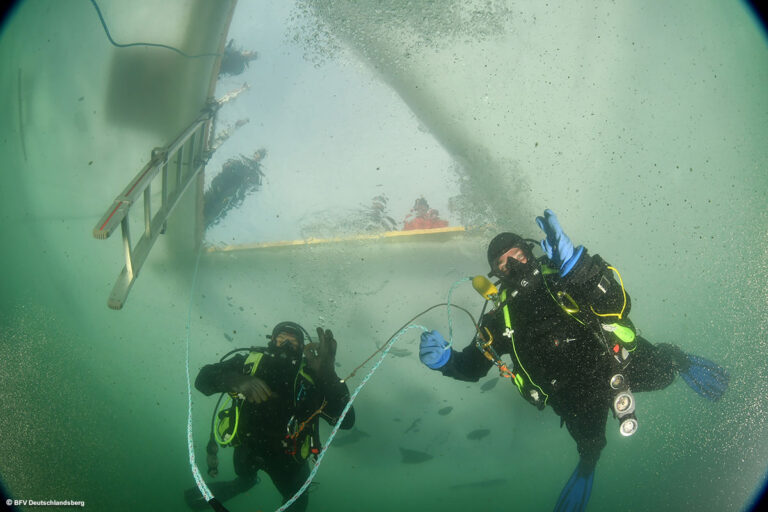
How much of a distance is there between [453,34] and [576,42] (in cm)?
191

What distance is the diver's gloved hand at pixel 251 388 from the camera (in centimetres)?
303

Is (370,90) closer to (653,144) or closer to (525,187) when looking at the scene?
(525,187)

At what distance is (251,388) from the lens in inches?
120

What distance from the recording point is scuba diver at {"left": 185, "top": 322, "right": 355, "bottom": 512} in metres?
3.18

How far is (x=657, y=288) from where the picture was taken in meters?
7.07

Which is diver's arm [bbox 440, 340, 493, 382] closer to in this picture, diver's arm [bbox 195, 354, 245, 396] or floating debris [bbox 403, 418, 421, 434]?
diver's arm [bbox 195, 354, 245, 396]

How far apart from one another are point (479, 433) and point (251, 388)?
8.09m

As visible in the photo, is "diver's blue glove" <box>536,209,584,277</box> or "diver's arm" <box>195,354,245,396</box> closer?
"diver's blue glove" <box>536,209,584,277</box>

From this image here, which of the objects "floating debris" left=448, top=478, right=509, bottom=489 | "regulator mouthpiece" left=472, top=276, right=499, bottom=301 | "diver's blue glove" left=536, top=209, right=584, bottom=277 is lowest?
"floating debris" left=448, top=478, right=509, bottom=489

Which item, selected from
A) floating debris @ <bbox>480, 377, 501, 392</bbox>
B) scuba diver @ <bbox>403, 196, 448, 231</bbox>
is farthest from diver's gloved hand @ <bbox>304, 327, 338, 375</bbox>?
floating debris @ <bbox>480, 377, 501, 392</bbox>

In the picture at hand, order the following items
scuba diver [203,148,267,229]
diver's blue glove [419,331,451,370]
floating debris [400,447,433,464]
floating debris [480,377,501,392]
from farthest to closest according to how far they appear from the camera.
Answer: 1. floating debris [400,447,433,464]
2. floating debris [480,377,501,392]
3. scuba diver [203,148,267,229]
4. diver's blue glove [419,331,451,370]

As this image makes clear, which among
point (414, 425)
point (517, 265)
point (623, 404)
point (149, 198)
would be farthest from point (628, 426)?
point (414, 425)

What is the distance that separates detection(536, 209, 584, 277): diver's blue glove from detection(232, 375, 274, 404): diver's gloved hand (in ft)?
9.33

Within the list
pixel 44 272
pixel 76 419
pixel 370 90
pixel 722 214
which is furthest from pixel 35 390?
pixel 722 214
